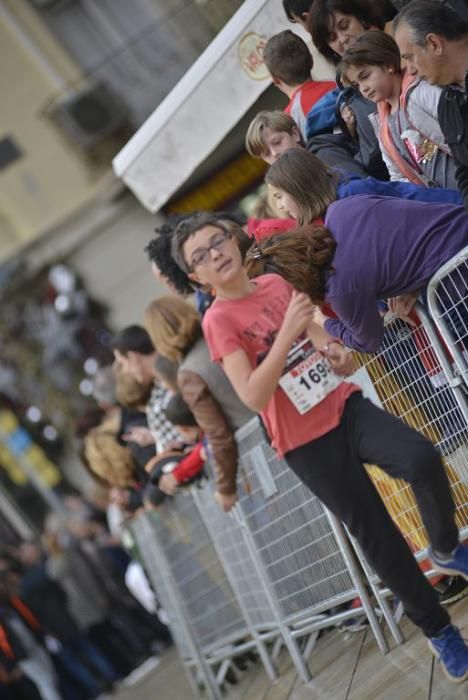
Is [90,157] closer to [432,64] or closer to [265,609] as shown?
[265,609]

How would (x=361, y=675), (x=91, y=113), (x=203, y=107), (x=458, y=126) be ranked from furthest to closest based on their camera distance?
(x=91, y=113) → (x=203, y=107) → (x=361, y=675) → (x=458, y=126)

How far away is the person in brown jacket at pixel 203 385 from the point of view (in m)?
6.64

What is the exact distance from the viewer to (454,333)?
544 centimetres

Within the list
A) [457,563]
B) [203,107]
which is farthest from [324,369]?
[203,107]

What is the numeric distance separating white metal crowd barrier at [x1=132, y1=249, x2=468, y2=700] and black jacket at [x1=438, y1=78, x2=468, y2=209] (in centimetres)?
34

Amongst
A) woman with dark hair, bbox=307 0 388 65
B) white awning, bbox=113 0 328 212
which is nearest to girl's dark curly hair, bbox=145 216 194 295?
woman with dark hair, bbox=307 0 388 65

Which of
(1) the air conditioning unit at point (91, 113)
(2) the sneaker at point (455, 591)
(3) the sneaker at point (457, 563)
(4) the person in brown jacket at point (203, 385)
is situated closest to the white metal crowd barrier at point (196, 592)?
(4) the person in brown jacket at point (203, 385)

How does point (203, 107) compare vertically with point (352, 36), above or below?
above

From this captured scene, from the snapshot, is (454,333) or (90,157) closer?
(454,333)

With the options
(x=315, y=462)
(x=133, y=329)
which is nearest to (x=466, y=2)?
(x=315, y=462)

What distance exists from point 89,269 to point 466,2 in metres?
16.1

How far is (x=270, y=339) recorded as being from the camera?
215 inches

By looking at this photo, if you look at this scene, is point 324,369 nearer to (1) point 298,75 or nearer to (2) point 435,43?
(2) point 435,43

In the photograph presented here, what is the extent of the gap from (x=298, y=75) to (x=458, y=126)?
1956mm
